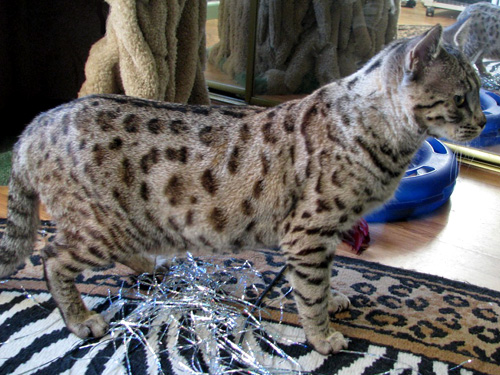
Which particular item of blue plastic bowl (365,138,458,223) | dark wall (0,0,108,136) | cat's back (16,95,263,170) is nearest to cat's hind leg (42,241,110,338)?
cat's back (16,95,263,170)

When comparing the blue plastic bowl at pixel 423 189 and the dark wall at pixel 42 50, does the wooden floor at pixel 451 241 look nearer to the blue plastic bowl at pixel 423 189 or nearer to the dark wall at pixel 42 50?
the blue plastic bowl at pixel 423 189

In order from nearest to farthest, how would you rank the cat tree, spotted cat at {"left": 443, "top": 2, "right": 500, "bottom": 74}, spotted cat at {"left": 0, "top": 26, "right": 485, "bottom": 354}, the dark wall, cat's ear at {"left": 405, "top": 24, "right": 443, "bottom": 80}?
cat's ear at {"left": 405, "top": 24, "right": 443, "bottom": 80}
spotted cat at {"left": 0, "top": 26, "right": 485, "bottom": 354}
spotted cat at {"left": 443, "top": 2, "right": 500, "bottom": 74}
the cat tree
the dark wall

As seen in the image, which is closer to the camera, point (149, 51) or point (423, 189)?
point (149, 51)

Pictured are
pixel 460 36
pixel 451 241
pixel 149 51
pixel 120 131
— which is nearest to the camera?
pixel 120 131

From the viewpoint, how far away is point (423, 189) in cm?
237

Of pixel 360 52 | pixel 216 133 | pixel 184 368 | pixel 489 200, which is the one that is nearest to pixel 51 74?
pixel 360 52

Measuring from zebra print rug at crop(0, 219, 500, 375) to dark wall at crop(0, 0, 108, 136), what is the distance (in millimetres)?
1779

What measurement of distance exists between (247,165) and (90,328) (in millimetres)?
721

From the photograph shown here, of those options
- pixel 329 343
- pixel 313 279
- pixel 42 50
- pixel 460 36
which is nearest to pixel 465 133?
pixel 460 36

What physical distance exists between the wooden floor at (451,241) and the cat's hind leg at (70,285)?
0.74 metres

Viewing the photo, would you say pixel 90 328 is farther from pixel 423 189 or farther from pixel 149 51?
pixel 423 189

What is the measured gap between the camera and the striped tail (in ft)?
5.29

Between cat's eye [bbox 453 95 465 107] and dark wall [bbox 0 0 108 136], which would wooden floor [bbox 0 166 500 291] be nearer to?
cat's eye [bbox 453 95 465 107]

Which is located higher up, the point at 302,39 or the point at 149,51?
the point at 149,51
